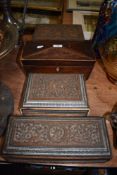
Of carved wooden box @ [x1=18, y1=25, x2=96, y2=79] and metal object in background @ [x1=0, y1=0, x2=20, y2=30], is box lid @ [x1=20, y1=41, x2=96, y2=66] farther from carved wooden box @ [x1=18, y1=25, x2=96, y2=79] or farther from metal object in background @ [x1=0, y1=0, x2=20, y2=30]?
metal object in background @ [x1=0, y1=0, x2=20, y2=30]

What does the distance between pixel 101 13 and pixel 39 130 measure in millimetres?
484

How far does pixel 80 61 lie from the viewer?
2.16 feet

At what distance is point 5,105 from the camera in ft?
2.10

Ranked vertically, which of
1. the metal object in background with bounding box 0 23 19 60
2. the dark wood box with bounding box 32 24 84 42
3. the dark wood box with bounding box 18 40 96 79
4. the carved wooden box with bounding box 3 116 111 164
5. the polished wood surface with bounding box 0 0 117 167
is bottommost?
the carved wooden box with bounding box 3 116 111 164

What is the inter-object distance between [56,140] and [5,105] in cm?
21

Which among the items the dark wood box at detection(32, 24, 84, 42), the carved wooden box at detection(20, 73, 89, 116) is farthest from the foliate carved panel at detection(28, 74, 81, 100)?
the dark wood box at detection(32, 24, 84, 42)

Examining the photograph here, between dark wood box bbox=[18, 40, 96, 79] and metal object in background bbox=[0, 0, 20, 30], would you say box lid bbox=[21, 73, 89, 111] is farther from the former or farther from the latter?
metal object in background bbox=[0, 0, 20, 30]

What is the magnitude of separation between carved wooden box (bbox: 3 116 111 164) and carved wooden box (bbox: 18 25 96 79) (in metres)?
0.18

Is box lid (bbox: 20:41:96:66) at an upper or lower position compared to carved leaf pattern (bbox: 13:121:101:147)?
upper

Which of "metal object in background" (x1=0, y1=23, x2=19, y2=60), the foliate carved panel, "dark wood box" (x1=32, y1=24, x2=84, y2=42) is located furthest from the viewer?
"dark wood box" (x1=32, y1=24, x2=84, y2=42)

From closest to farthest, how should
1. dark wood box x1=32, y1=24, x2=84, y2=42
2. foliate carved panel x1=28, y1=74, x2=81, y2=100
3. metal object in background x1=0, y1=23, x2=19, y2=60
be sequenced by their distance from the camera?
metal object in background x1=0, y1=23, x2=19, y2=60 < foliate carved panel x1=28, y1=74, x2=81, y2=100 < dark wood box x1=32, y1=24, x2=84, y2=42

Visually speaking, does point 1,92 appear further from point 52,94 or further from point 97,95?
point 97,95

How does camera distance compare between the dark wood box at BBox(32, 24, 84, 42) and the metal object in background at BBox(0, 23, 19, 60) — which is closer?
the metal object in background at BBox(0, 23, 19, 60)

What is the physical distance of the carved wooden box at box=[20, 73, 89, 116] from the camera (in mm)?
616
